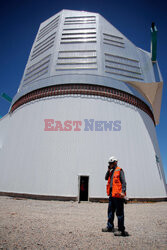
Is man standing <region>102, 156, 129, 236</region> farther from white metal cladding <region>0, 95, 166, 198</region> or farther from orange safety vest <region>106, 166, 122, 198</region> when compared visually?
white metal cladding <region>0, 95, 166, 198</region>

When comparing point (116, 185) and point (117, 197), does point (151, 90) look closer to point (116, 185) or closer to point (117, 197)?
point (116, 185)

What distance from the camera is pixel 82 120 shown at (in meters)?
12.1

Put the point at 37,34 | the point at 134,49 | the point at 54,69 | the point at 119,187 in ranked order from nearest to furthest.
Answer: the point at 119,187, the point at 54,69, the point at 134,49, the point at 37,34

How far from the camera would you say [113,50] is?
16.5 metres

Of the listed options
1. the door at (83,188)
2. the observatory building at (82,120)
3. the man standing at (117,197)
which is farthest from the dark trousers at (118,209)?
the door at (83,188)

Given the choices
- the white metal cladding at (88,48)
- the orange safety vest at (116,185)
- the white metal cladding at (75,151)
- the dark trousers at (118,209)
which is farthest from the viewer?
the white metal cladding at (88,48)

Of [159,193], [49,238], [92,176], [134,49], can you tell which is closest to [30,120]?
[92,176]

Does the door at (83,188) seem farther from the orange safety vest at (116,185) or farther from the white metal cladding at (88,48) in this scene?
the white metal cladding at (88,48)

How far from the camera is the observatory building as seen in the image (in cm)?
1062

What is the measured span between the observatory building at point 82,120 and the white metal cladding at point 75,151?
65 mm

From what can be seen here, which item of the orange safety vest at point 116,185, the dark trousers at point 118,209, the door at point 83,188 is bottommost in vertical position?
the door at point 83,188

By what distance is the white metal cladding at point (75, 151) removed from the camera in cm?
1043

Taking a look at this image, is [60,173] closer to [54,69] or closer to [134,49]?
[54,69]

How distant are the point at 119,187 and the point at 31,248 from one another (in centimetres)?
218
